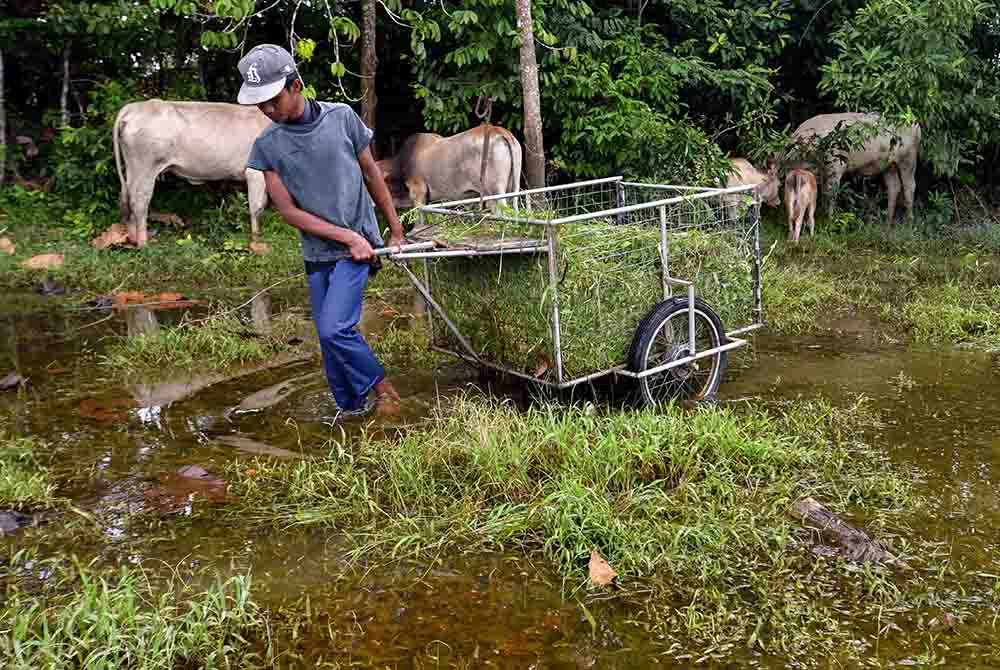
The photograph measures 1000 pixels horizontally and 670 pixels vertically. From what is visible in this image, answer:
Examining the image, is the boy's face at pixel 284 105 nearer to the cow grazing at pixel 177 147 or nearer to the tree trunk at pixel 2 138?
the cow grazing at pixel 177 147

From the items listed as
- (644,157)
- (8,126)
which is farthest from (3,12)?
(644,157)

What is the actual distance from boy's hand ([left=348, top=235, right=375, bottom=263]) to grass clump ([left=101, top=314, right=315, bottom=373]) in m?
1.56

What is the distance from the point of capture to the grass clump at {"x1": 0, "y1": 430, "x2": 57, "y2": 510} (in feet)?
12.5

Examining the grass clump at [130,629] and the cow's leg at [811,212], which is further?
the cow's leg at [811,212]

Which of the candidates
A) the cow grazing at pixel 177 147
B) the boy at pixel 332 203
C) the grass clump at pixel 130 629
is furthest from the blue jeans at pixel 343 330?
the cow grazing at pixel 177 147

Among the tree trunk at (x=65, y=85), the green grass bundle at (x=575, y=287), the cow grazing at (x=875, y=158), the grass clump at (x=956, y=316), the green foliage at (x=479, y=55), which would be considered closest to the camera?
the green grass bundle at (x=575, y=287)

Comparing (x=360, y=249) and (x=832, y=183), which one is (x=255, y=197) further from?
(x=832, y=183)

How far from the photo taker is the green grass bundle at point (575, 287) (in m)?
4.46

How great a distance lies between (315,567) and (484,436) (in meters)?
0.92

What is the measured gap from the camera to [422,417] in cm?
485

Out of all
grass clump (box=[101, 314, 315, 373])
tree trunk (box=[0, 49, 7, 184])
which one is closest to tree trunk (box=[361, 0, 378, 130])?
grass clump (box=[101, 314, 315, 373])

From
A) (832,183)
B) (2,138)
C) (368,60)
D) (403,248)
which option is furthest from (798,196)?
(2,138)

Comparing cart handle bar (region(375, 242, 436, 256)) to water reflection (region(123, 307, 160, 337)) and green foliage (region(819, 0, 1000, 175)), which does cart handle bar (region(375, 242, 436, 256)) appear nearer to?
water reflection (region(123, 307, 160, 337))

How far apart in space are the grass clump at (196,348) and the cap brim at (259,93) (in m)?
1.98
